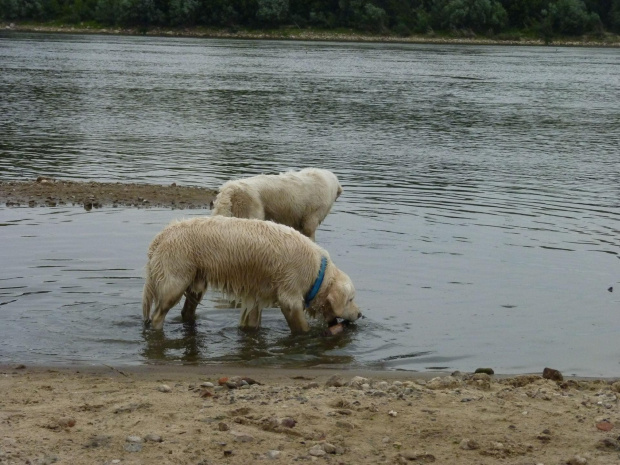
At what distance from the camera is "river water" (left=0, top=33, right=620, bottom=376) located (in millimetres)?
10828

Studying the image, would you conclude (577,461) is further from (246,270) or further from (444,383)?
(246,270)

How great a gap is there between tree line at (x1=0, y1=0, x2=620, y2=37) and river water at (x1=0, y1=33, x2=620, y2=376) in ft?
229

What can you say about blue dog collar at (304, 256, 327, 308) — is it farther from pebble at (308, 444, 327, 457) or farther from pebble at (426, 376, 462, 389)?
pebble at (308, 444, 327, 457)

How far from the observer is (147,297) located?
426 inches

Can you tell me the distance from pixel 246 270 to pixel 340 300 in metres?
1.13

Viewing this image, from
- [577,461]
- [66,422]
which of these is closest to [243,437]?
[66,422]

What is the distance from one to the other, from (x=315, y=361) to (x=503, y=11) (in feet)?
375

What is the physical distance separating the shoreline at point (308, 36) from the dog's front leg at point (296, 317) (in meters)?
108

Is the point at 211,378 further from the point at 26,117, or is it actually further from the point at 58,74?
the point at 58,74

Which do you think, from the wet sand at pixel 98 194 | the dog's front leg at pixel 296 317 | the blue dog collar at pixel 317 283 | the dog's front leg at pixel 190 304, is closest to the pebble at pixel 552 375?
the blue dog collar at pixel 317 283

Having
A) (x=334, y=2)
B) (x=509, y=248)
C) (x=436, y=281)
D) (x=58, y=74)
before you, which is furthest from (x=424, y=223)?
(x=334, y=2)

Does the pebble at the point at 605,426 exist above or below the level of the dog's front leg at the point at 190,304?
above

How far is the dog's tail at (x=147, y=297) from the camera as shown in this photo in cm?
1071

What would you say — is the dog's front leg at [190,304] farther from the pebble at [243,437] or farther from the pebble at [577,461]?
the pebble at [577,461]
